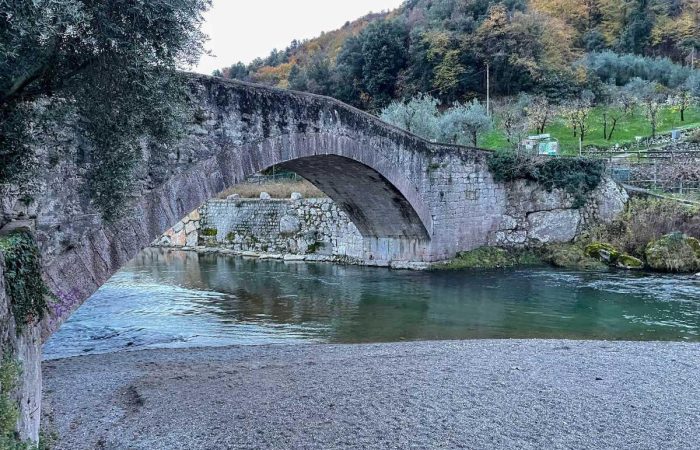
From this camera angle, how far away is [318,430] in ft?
16.0

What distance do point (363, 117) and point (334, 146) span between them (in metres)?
1.59

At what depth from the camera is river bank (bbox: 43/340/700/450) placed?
4771 millimetres

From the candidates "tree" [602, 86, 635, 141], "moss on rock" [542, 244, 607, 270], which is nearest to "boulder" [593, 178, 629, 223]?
"moss on rock" [542, 244, 607, 270]

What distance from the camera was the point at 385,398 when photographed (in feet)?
18.6

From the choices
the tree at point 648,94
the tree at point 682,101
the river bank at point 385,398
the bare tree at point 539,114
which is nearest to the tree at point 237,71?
the bare tree at point 539,114

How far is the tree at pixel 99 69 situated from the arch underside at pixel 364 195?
7435 millimetres

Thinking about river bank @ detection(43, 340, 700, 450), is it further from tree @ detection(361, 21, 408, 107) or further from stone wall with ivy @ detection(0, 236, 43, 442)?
tree @ detection(361, 21, 408, 107)

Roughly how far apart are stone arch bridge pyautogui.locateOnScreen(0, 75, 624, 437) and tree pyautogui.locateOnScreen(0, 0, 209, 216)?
1.05m

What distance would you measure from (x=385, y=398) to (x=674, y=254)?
43.6 feet

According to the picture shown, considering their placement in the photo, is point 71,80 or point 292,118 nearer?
point 71,80

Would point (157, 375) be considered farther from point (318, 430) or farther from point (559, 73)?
point (559, 73)

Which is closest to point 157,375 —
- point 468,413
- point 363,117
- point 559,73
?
point 468,413

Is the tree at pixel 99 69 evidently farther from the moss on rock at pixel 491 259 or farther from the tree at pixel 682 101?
the tree at pixel 682 101

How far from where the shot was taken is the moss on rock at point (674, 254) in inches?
607
